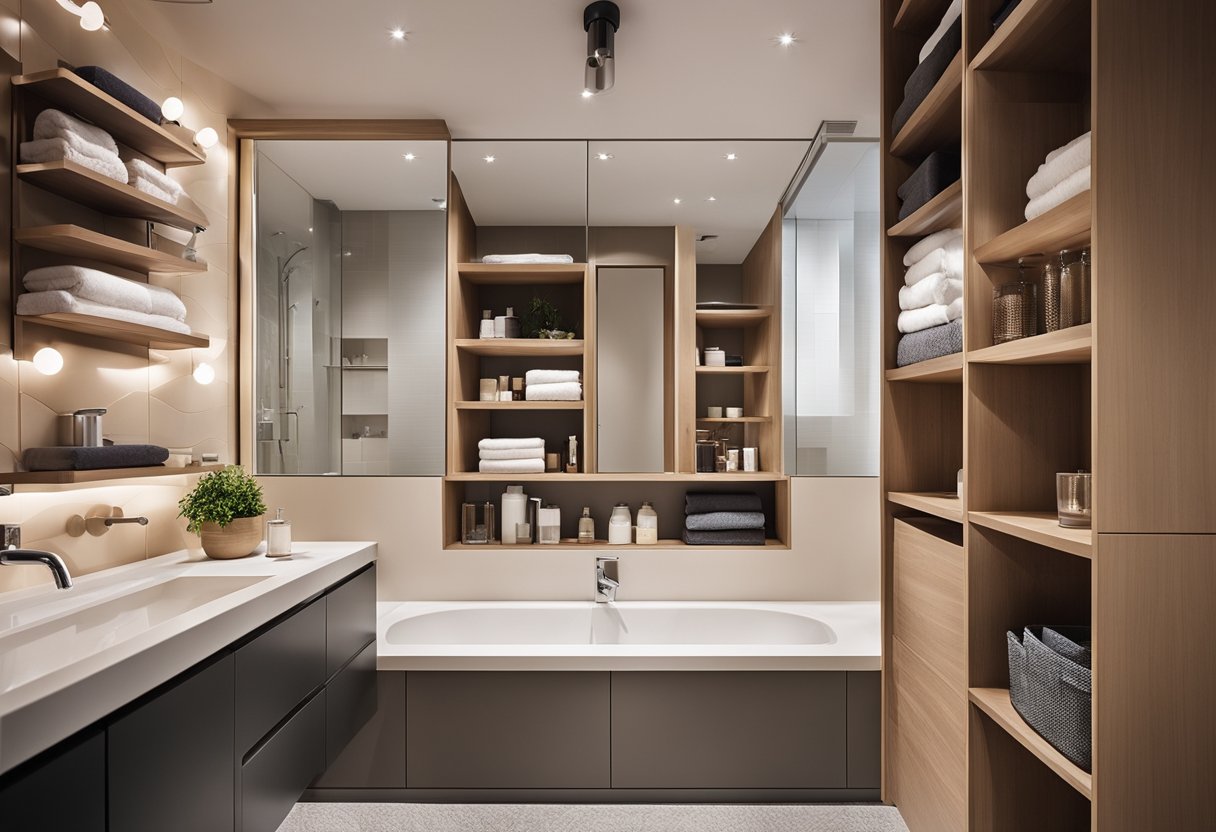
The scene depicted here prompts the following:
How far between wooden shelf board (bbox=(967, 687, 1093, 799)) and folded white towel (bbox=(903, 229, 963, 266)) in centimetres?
103

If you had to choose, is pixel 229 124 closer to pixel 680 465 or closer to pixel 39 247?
pixel 39 247

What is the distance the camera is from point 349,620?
7.69 ft

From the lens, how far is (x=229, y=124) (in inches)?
110

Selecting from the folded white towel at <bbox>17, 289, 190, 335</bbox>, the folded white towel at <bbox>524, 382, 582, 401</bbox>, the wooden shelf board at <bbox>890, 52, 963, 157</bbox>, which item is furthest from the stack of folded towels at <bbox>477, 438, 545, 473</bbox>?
the wooden shelf board at <bbox>890, 52, 963, 157</bbox>

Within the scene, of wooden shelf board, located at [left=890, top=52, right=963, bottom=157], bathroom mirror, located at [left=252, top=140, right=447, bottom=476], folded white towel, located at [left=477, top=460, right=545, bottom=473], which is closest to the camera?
wooden shelf board, located at [left=890, top=52, right=963, bottom=157]

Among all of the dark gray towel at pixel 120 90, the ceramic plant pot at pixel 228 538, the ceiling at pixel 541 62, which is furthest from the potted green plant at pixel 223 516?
the ceiling at pixel 541 62

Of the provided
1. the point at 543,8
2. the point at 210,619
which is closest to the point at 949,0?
the point at 543,8

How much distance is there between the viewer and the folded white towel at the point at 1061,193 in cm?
120

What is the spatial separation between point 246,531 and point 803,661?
1914 mm

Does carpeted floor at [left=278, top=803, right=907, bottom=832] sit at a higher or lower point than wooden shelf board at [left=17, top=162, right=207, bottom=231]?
lower

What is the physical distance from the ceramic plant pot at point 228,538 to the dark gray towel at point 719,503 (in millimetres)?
1708

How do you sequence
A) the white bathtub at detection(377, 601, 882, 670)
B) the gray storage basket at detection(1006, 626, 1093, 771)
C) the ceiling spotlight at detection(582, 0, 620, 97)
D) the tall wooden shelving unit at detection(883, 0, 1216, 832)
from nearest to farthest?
the tall wooden shelving unit at detection(883, 0, 1216, 832) < the gray storage basket at detection(1006, 626, 1093, 771) < the ceiling spotlight at detection(582, 0, 620, 97) < the white bathtub at detection(377, 601, 882, 670)

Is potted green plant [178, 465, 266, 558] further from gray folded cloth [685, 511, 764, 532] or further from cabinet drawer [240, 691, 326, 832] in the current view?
gray folded cloth [685, 511, 764, 532]

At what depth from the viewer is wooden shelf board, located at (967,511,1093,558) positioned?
114cm
